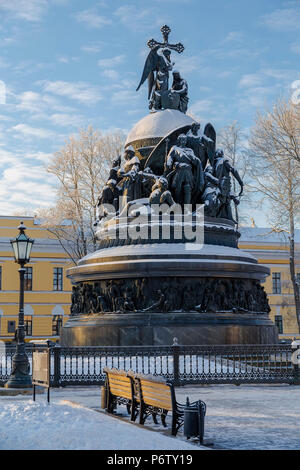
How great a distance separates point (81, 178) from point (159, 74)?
14.2m

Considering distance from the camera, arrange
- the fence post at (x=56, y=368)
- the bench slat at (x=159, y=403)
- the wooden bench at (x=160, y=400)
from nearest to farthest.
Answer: the wooden bench at (x=160, y=400), the bench slat at (x=159, y=403), the fence post at (x=56, y=368)

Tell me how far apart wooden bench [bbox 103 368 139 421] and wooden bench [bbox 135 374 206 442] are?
227 millimetres

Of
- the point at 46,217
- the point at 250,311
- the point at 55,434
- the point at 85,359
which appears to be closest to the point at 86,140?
the point at 46,217

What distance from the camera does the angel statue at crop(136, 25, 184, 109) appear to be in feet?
89.4

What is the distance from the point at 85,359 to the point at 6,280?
34015 mm

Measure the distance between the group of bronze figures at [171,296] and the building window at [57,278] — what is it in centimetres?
2981

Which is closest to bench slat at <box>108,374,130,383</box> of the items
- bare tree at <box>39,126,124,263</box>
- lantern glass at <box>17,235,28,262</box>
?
lantern glass at <box>17,235,28,262</box>

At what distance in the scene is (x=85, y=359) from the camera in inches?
700

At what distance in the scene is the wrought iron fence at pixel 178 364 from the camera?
642 inches

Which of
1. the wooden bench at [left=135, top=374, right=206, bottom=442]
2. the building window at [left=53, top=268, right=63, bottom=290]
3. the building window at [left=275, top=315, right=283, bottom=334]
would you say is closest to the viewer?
the wooden bench at [left=135, top=374, right=206, bottom=442]

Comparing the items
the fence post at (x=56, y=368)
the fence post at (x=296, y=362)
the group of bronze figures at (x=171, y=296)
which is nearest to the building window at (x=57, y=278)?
the group of bronze figures at (x=171, y=296)

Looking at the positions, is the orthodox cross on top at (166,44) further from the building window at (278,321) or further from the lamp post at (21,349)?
the building window at (278,321)

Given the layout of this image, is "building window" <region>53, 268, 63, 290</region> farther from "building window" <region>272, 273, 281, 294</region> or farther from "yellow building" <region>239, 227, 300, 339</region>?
"building window" <region>272, 273, 281, 294</region>

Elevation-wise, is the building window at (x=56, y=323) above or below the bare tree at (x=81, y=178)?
below
